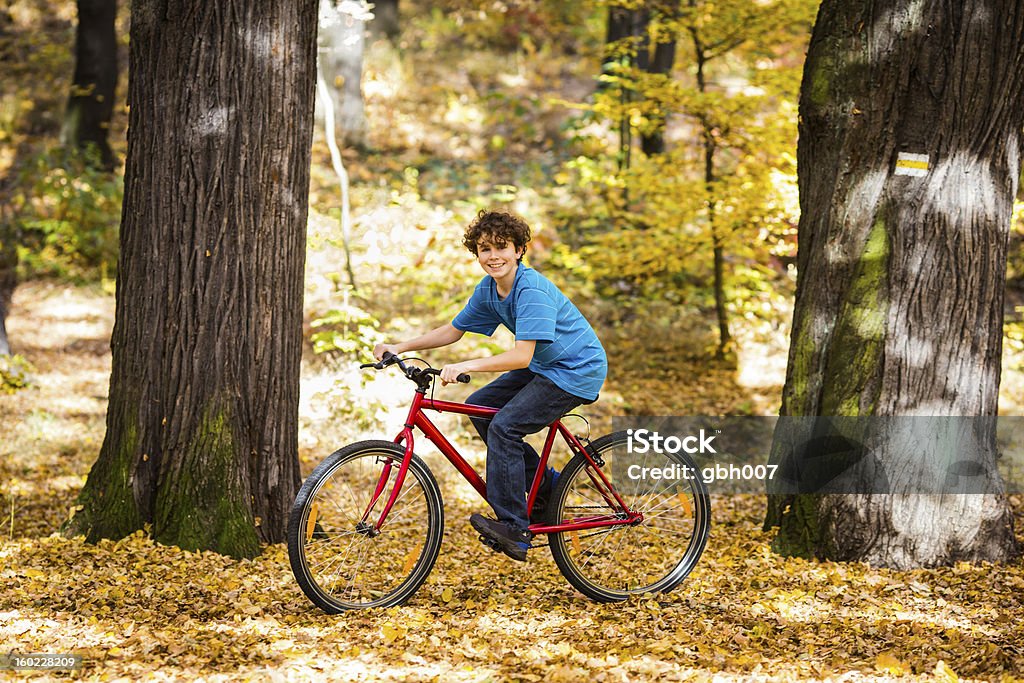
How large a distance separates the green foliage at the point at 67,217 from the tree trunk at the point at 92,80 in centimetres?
63

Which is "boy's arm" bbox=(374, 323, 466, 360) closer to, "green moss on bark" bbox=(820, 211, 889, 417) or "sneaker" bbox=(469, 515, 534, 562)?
"sneaker" bbox=(469, 515, 534, 562)

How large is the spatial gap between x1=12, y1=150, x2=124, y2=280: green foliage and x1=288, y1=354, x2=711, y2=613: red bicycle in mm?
8686

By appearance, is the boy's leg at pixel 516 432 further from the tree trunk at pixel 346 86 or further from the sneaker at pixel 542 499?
the tree trunk at pixel 346 86

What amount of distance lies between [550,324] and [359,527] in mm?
1233

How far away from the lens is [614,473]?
485cm

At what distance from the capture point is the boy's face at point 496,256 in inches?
166

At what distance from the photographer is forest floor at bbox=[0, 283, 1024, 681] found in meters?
3.64

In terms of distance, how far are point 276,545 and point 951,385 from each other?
11.9ft

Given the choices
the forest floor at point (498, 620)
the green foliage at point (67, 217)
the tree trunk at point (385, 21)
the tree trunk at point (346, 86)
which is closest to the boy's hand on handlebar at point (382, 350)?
the forest floor at point (498, 620)

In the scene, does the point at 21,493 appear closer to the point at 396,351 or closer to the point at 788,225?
the point at 396,351

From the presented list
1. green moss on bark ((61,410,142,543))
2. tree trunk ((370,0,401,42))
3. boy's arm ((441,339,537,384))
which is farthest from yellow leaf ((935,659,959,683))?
tree trunk ((370,0,401,42))

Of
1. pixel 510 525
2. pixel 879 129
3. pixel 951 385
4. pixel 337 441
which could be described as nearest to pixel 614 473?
pixel 510 525

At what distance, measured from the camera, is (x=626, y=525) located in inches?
190

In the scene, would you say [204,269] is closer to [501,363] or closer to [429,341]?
[429,341]
